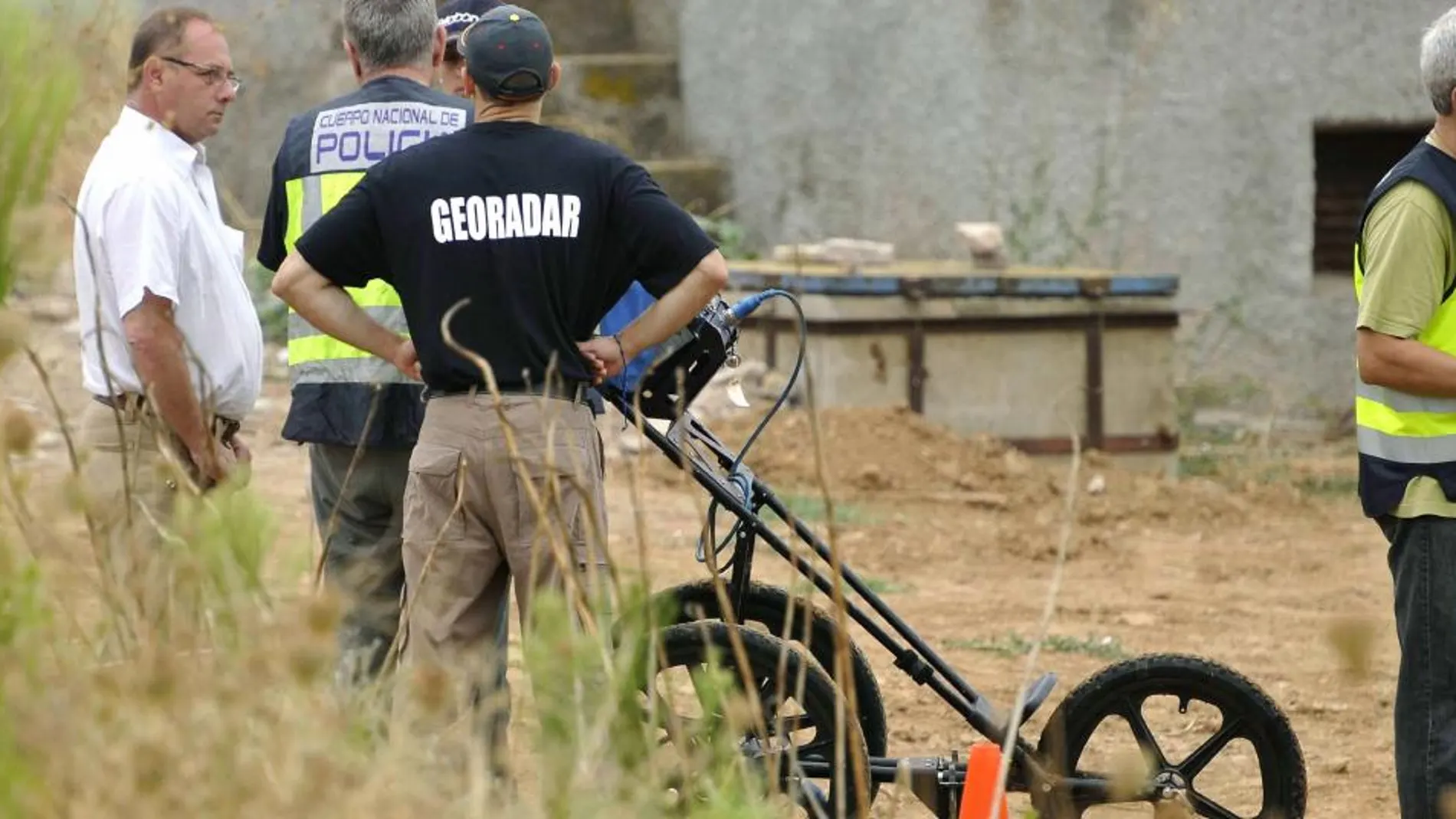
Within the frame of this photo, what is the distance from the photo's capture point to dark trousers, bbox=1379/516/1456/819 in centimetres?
465

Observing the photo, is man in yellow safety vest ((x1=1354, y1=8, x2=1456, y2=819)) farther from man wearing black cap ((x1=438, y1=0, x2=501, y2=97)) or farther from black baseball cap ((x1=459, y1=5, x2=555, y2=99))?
man wearing black cap ((x1=438, y1=0, x2=501, y2=97))

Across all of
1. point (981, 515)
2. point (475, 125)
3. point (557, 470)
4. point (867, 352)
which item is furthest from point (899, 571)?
point (557, 470)

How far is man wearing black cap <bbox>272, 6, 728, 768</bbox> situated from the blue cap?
0.90 meters

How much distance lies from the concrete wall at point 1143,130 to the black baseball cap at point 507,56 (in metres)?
9.50

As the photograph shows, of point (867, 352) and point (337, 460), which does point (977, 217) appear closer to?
point (867, 352)

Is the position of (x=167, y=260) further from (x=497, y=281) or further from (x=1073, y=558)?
(x=1073, y=558)

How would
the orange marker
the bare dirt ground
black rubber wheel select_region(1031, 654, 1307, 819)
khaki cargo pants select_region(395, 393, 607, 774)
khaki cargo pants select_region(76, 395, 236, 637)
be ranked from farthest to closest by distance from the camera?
the bare dirt ground < black rubber wheel select_region(1031, 654, 1307, 819) < khaki cargo pants select_region(395, 393, 607, 774) < the orange marker < khaki cargo pants select_region(76, 395, 236, 637)

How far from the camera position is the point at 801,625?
5.24m

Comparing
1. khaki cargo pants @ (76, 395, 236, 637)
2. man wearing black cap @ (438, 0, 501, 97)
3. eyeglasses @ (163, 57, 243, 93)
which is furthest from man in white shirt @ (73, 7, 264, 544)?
khaki cargo pants @ (76, 395, 236, 637)

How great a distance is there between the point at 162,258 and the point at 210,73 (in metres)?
0.50

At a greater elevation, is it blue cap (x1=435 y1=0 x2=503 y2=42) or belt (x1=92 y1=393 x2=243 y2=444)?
blue cap (x1=435 y1=0 x2=503 y2=42)

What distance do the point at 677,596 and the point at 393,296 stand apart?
2.93 feet

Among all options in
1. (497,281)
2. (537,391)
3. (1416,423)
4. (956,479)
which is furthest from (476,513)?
(956,479)

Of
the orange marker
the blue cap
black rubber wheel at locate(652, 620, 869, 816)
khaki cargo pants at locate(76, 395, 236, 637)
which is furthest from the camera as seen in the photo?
the blue cap
